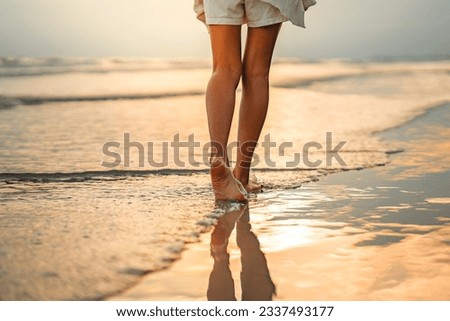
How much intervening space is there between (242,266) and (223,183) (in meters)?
0.74

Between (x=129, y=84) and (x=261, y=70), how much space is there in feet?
22.7

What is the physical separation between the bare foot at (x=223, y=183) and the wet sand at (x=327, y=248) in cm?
7

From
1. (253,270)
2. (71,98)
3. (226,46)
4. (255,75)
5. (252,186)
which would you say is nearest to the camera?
(253,270)

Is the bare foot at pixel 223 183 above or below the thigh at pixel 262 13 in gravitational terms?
below

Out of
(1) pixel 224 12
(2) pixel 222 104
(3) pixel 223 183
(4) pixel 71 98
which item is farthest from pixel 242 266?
(4) pixel 71 98

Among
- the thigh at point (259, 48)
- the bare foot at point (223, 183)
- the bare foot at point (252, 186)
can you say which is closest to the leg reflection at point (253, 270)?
the bare foot at point (223, 183)

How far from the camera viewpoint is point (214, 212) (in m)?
2.37

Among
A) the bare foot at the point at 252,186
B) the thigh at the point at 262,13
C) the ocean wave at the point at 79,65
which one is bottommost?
the bare foot at the point at 252,186

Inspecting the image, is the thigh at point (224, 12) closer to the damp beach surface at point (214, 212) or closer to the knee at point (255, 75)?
the knee at point (255, 75)

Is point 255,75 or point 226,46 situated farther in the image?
point 255,75

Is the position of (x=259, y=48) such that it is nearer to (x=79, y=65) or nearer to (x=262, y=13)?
(x=262, y=13)

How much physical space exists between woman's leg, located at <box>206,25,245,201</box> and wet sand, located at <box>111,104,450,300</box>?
11 cm

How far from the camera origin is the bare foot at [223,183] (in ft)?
8.14
